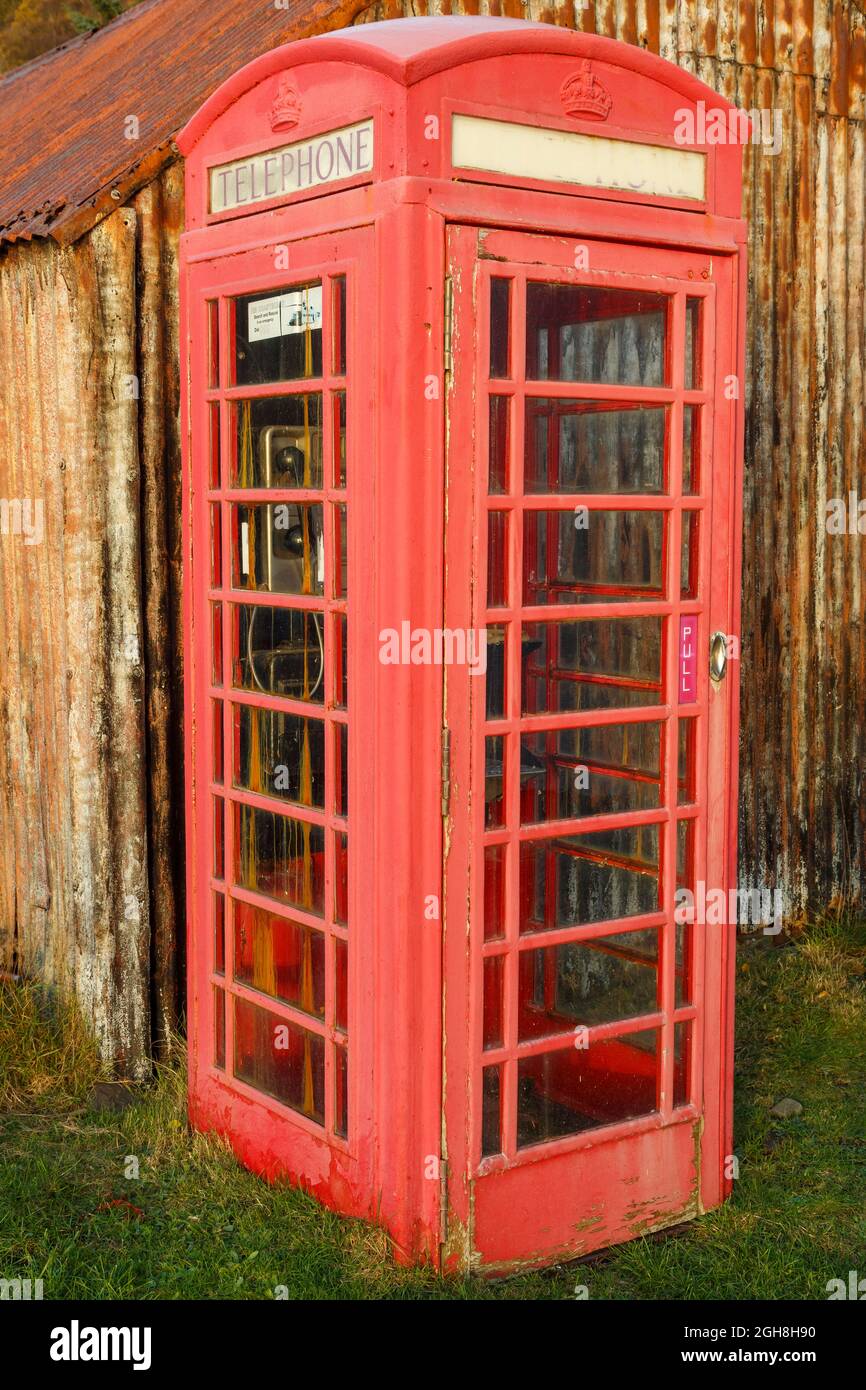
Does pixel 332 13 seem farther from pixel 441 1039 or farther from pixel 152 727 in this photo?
pixel 441 1039

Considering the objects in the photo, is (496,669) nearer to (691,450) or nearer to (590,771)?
(590,771)

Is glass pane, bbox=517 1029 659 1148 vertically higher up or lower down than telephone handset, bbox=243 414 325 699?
lower down

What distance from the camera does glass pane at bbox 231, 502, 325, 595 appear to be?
4426mm

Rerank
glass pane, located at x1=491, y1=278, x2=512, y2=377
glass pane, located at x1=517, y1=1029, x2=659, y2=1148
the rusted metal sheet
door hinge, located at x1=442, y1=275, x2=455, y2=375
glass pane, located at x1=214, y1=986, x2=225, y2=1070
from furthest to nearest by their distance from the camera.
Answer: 1. the rusted metal sheet
2. glass pane, located at x1=214, y1=986, x2=225, y2=1070
3. glass pane, located at x1=517, y1=1029, x2=659, y2=1148
4. glass pane, located at x1=491, y1=278, x2=512, y2=377
5. door hinge, located at x1=442, y1=275, x2=455, y2=375

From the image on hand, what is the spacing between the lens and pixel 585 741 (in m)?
4.60

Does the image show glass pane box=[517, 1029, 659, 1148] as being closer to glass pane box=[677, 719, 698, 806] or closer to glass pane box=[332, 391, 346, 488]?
glass pane box=[677, 719, 698, 806]

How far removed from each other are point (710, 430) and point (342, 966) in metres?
1.91

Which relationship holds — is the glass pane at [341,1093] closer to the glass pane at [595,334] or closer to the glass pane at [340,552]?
the glass pane at [340,552]

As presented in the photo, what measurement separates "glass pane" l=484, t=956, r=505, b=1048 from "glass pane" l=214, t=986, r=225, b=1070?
1088mm

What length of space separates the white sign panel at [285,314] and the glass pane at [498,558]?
2.53 ft

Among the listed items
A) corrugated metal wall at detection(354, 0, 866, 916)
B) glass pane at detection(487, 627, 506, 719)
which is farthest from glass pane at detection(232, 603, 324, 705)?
corrugated metal wall at detection(354, 0, 866, 916)

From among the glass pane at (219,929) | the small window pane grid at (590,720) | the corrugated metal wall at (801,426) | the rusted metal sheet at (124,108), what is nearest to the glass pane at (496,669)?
the small window pane grid at (590,720)

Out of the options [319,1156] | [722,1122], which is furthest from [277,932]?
[722,1122]

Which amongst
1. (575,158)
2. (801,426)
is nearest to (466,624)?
(575,158)
